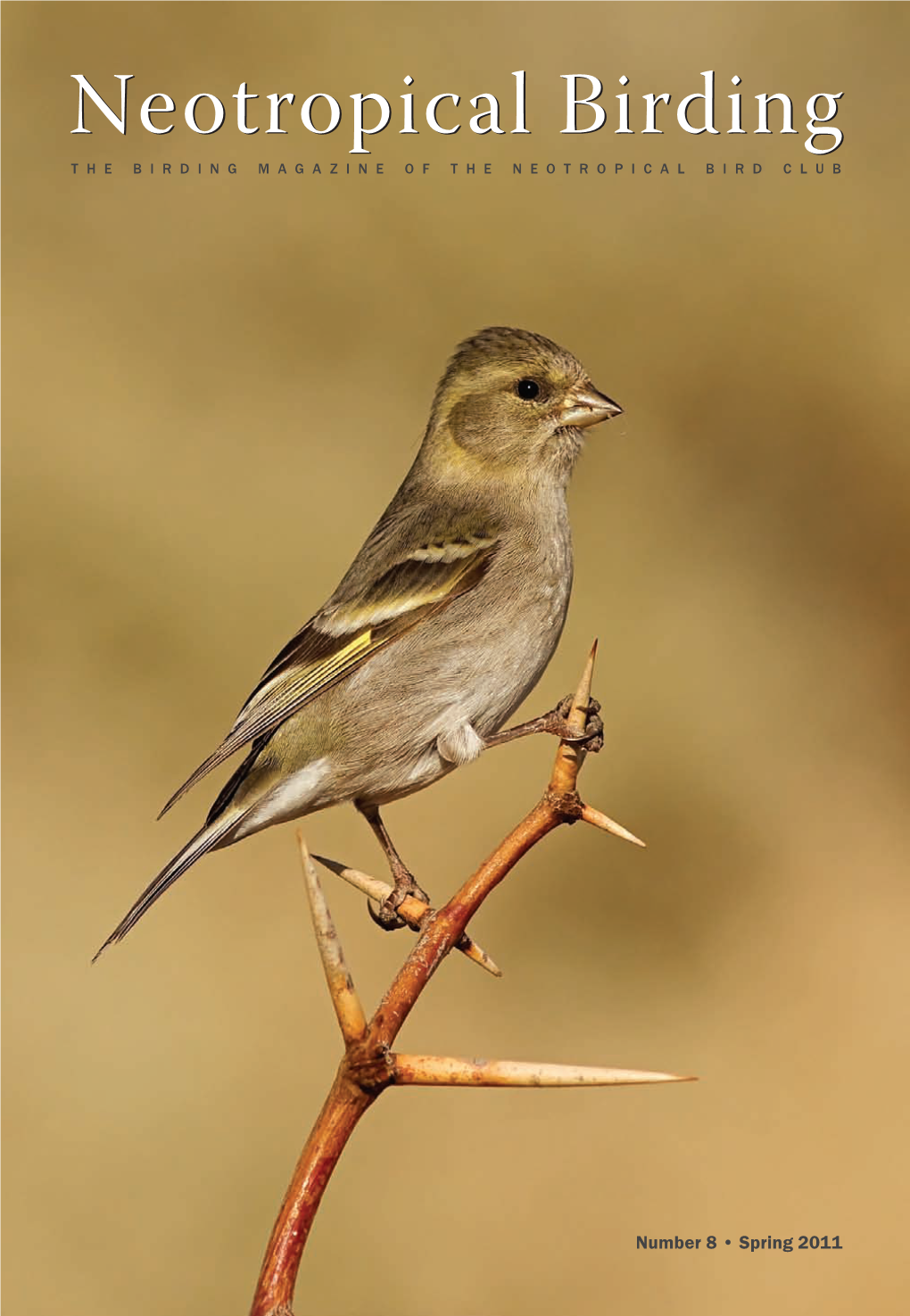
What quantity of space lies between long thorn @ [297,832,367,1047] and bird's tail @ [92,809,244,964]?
41.2 inches

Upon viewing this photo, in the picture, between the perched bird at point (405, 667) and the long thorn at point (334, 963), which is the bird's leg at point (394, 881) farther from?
the long thorn at point (334, 963)

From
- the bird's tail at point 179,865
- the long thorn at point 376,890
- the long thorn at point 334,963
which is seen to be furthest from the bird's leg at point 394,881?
the long thorn at point 334,963

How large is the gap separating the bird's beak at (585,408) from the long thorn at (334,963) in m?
2.54

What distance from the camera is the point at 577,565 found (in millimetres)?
5816

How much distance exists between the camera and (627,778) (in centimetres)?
578

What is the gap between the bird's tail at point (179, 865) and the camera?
2.81 meters

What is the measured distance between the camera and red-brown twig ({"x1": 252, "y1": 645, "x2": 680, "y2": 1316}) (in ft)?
4.79

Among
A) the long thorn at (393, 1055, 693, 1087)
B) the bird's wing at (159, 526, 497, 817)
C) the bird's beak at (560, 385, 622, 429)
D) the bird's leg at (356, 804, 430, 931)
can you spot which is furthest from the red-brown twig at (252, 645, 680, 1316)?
the bird's beak at (560, 385, 622, 429)

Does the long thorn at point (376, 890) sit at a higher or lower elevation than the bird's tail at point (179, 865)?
lower

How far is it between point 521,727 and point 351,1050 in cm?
139

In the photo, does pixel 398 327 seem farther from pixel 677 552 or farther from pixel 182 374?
pixel 677 552

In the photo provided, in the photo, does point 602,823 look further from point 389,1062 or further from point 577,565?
point 577,565

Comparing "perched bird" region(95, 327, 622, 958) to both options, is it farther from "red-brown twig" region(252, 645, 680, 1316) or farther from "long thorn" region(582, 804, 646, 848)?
"red-brown twig" region(252, 645, 680, 1316)

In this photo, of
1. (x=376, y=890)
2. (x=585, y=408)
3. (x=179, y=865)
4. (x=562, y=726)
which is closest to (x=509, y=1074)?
(x=376, y=890)
